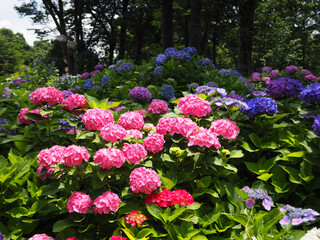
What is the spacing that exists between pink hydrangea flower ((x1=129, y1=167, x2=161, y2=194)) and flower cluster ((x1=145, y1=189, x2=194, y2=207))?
0.25 feet

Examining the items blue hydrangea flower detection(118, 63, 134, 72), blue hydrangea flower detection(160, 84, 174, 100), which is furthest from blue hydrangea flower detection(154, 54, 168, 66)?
blue hydrangea flower detection(160, 84, 174, 100)

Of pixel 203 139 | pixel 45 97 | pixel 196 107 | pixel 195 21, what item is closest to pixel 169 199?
pixel 203 139

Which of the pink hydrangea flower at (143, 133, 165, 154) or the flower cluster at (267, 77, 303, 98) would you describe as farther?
the flower cluster at (267, 77, 303, 98)

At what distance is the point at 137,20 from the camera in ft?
54.1

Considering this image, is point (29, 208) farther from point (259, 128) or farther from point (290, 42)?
point (290, 42)

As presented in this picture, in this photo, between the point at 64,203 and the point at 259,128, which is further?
the point at 259,128

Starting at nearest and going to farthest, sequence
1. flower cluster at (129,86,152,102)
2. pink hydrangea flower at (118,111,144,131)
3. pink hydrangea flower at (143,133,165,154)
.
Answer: pink hydrangea flower at (143,133,165,154)
pink hydrangea flower at (118,111,144,131)
flower cluster at (129,86,152,102)

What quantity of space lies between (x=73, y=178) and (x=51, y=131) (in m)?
0.82

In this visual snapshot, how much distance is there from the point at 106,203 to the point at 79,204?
0.19m

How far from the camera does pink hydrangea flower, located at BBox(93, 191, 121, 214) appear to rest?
1872mm

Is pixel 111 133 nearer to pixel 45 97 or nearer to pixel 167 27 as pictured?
pixel 45 97

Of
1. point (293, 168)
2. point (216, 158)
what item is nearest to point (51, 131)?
point (216, 158)

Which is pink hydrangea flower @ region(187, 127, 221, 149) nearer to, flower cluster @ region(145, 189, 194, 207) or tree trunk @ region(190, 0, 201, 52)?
flower cluster @ region(145, 189, 194, 207)

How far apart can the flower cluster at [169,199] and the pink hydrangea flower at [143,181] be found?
0.25ft
